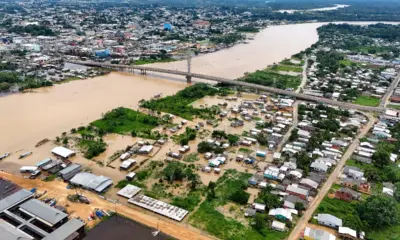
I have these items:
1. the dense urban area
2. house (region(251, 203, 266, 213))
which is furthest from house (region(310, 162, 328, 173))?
house (region(251, 203, 266, 213))

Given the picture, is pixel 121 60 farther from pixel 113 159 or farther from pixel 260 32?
pixel 260 32

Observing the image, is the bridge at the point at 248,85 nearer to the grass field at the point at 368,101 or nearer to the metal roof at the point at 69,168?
the grass field at the point at 368,101

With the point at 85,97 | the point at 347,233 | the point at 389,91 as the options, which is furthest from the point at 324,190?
the point at 85,97

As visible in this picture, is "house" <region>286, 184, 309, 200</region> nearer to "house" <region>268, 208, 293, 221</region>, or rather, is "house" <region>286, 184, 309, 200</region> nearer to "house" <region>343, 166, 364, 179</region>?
"house" <region>268, 208, 293, 221</region>

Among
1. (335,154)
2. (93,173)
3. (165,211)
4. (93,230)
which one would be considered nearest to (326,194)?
(335,154)

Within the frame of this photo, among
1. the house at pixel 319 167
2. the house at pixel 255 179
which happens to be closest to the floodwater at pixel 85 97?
the house at pixel 255 179
